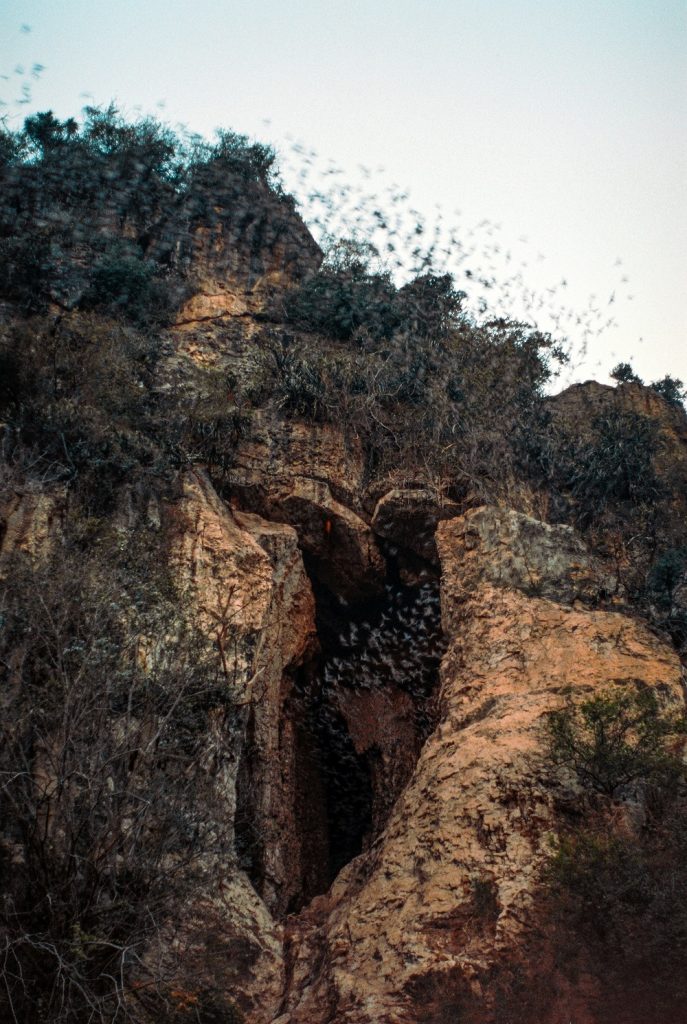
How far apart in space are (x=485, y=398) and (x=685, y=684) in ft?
19.2

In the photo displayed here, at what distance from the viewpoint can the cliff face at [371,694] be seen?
754cm

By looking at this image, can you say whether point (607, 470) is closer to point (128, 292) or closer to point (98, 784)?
point (128, 292)

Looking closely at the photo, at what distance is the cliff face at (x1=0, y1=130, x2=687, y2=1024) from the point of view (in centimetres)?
754

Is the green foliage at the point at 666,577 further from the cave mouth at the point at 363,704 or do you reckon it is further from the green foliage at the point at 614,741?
the cave mouth at the point at 363,704

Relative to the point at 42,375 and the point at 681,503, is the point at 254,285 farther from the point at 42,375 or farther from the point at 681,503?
the point at 681,503

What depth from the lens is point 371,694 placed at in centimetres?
1132

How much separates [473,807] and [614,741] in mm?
1353

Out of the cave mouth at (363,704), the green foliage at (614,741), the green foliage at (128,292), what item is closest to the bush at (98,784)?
the cave mouth at (363,704)

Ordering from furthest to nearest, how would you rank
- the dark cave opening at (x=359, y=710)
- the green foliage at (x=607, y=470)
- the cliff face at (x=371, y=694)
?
the green foliage at (x=607, y=470) → the dark cave opening at (x=359, y=710) → the cliff face at (x=371, y=694)

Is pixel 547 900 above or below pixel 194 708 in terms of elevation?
below

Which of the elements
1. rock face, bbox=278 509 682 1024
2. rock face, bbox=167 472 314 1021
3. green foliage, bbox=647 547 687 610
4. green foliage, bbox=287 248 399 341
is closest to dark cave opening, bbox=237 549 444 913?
rock face, bbox=167 472 314 1021

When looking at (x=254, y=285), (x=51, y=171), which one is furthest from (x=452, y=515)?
(x=51, y=171)

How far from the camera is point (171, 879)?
24.3ft

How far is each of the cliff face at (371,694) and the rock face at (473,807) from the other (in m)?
0.02
